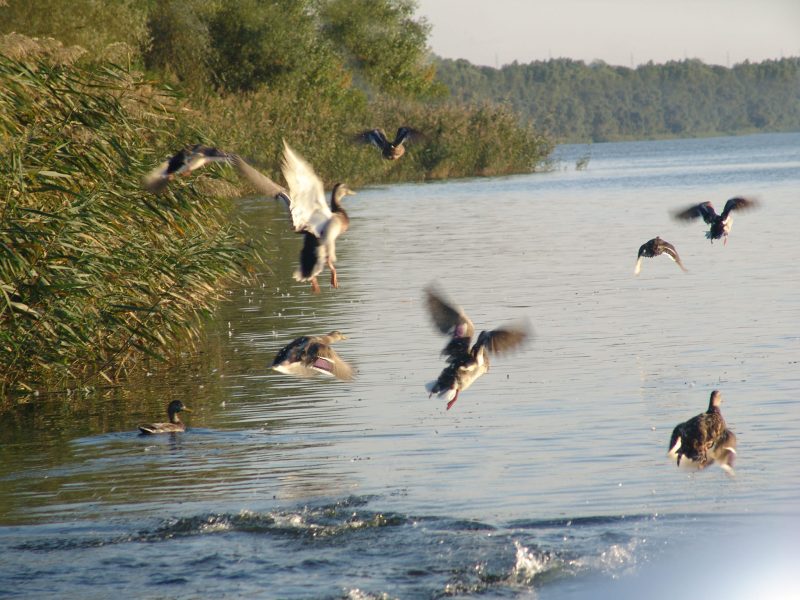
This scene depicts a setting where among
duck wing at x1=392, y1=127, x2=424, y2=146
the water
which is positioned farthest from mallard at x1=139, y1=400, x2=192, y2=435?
duck wing at x1=392, y1=127, x2=424, y2=146

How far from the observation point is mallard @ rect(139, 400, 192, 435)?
11.5 metres

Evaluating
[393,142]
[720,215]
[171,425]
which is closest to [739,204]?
[720,215]

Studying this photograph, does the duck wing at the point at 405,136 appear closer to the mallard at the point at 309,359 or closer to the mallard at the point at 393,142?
the mallard at the point at 393,142

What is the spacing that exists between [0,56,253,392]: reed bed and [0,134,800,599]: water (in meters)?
0.63

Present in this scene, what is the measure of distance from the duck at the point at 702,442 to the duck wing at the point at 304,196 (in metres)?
3.09

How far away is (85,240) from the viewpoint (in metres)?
12.5

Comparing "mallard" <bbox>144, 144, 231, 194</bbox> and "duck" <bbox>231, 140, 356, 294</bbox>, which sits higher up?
"mallard" <bbox>144, 144, 231, 194</bbox>

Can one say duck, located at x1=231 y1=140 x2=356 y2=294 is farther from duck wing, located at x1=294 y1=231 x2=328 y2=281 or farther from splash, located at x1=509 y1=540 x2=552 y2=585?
splash, located at x1=509 y1=540 x2=552 y2=585

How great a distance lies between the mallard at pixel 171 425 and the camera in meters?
11.5

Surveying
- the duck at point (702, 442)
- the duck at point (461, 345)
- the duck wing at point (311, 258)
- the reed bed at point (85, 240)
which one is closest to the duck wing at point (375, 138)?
the reed bed at point (85, 240)

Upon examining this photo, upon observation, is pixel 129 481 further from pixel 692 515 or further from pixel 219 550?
pixel 692 515

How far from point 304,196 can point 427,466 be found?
8.00 feet

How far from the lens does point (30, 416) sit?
1260 cm

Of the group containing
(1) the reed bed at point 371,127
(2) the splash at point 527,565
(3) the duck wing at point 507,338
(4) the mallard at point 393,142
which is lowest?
(2) the splash at point 527,565
